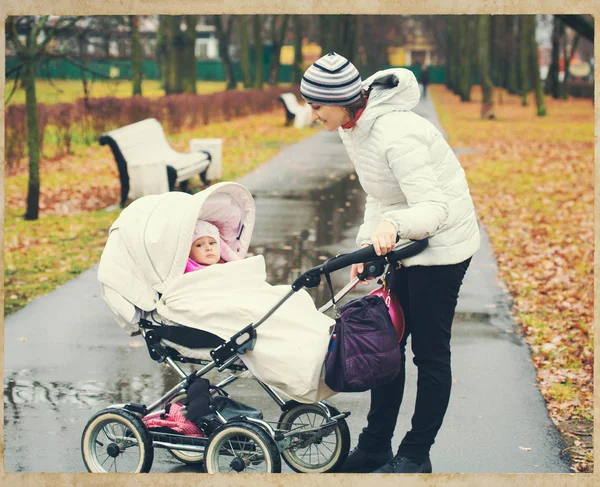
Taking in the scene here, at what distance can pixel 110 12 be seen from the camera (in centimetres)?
444

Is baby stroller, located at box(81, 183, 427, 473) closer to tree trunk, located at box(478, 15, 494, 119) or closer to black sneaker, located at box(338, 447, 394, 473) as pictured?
black sneaker, located at box(338, 447, 394, 473)

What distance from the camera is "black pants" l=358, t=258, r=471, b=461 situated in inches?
163

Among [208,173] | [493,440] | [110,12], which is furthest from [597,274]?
[208,173]

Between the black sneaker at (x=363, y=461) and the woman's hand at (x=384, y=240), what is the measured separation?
3.62 ft

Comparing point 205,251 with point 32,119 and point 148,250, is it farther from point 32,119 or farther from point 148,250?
point 32,119

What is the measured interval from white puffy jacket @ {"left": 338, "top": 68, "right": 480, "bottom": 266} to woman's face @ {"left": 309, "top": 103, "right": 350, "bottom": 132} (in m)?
0.07

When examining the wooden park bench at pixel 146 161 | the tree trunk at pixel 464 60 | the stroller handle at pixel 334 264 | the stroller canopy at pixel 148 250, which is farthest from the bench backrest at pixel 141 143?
the tree trunk at pixel 464 60

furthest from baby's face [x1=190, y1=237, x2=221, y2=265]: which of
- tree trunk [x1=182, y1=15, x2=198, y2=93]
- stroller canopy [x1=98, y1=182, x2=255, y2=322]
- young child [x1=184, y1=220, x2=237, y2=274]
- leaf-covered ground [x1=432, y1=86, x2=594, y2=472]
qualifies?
tree trunk [x1=182, y1=15, x2=198, y2=93]

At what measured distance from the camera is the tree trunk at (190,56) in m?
28.2

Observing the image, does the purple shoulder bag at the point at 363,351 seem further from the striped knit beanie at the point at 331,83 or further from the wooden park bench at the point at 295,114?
the wooden park bench at the point at 295,114

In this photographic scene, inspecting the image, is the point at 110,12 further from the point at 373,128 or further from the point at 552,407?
the point at 552,407

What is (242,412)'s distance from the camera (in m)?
4.32

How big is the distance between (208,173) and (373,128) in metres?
10.3

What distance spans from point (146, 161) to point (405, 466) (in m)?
8.72
